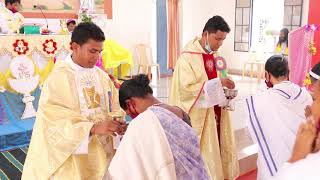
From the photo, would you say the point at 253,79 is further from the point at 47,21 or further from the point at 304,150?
the point at 304,150

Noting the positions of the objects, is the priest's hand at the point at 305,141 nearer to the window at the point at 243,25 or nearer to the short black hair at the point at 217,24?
the short black hair at the point at 217,24

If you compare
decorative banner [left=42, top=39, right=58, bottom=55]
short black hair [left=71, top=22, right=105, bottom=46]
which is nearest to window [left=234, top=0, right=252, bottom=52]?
decorative banner [left=42, top=39, right=58, bottom=55]

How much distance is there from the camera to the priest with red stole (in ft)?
9.45

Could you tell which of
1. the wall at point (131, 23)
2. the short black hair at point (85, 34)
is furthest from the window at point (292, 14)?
the short black hair at point (85, 34)

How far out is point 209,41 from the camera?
2.91 m

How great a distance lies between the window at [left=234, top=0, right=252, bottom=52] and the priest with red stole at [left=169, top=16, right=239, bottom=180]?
7.19 meters

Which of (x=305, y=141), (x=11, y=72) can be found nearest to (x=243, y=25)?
(x=11, y=72)

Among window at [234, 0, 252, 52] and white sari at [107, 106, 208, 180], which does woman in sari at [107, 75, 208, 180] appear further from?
window at [234, 0, 252, 52]

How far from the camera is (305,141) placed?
100cm

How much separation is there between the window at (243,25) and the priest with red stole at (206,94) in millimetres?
7191

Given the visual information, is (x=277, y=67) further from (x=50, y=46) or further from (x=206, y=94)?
(x=50, y=46)

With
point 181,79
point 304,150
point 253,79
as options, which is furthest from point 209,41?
point 253,79

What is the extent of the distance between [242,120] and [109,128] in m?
3.66

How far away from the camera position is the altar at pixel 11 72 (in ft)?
13.6
